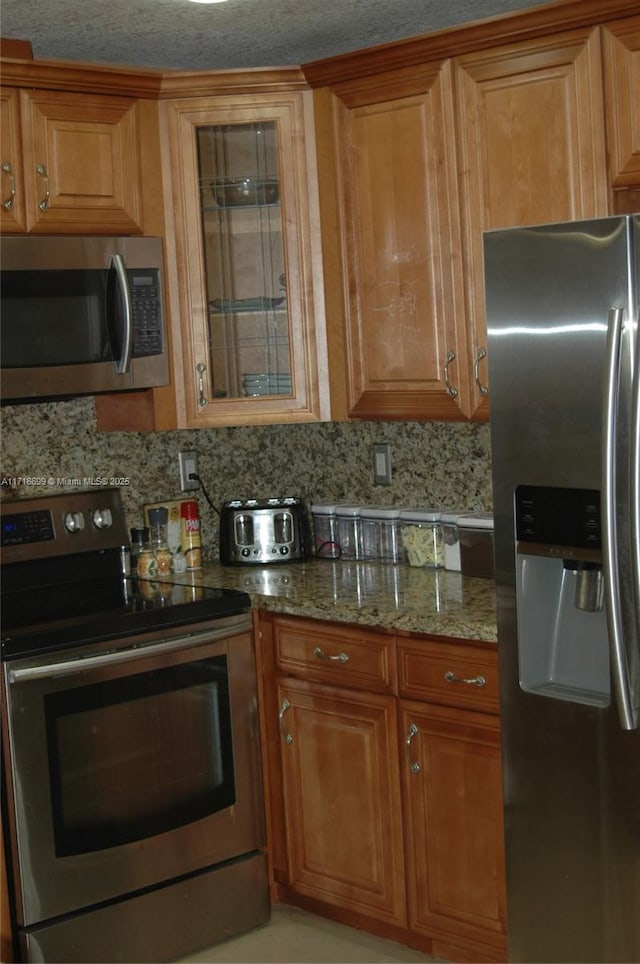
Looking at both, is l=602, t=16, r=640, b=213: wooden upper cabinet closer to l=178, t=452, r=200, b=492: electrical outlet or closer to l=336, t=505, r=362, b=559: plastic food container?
l=336, t=505, r=362, b=559: plastic food container

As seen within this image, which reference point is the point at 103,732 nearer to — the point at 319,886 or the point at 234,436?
the point at 319,886

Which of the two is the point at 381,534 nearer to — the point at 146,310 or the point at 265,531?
the point at 265,531

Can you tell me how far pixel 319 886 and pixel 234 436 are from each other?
4.75 feet

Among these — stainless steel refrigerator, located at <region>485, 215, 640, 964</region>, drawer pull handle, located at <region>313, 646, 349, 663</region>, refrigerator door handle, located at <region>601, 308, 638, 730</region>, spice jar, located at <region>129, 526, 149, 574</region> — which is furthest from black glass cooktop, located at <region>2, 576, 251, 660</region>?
refrigerator door handle, located at <region>601, 308, 638, 730</region>

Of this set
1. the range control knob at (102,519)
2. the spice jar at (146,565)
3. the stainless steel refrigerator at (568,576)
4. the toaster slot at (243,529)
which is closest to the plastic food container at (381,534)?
the toaster slot at (243,529)

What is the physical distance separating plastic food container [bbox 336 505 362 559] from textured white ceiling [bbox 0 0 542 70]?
1364 mm

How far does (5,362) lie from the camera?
126 inches

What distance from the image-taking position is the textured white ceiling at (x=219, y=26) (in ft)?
10.5

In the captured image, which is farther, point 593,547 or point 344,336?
→ point 344,336

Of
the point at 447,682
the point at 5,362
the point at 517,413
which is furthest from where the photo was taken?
the point at 5,362

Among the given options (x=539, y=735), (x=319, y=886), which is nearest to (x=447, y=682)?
(x=539, y=735)

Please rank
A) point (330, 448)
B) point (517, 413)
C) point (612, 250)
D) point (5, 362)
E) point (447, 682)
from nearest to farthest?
point (612, 250) → point (517, 413) → point (447, 682) → point (5, 362) → point (330, 448)

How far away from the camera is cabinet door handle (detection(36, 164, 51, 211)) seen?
3.26 meters

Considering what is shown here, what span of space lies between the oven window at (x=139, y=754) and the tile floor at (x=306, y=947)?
0.35 meters
